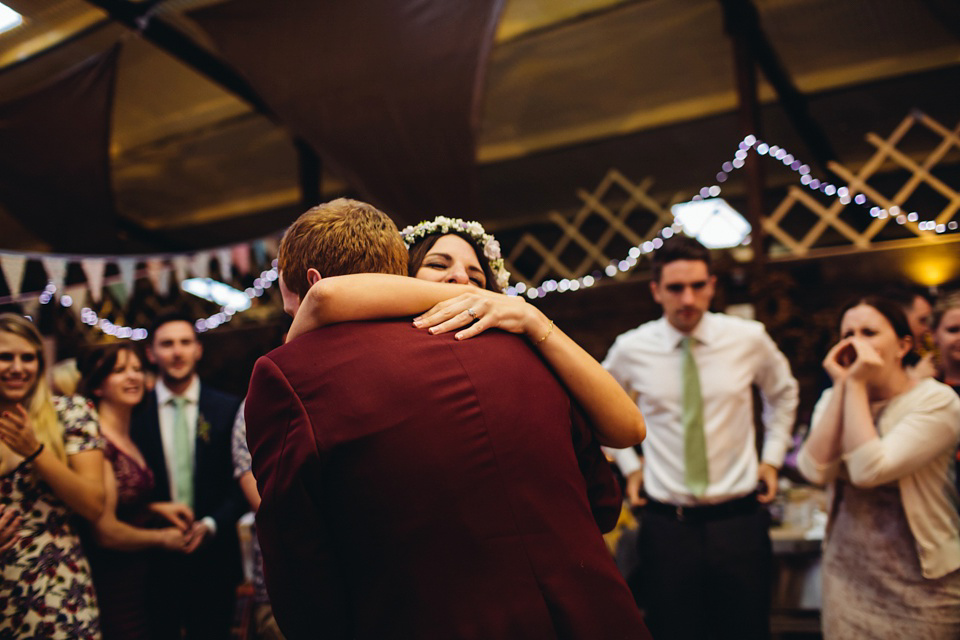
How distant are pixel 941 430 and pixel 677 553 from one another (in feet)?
2.51

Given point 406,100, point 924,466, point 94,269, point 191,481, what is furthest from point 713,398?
point 94,269

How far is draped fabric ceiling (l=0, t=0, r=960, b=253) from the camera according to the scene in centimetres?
352

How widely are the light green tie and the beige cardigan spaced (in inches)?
77.9

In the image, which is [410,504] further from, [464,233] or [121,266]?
[121,266]

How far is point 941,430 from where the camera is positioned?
176cm

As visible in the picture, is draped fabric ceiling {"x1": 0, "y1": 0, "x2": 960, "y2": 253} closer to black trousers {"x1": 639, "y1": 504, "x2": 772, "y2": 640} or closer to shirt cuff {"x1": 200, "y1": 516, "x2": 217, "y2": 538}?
shirt cuff {"x1": 200, "y1": 516, "x2": 217, "y2": 538}

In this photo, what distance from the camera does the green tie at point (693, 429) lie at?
2.15 m

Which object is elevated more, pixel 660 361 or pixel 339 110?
pixel 339 110

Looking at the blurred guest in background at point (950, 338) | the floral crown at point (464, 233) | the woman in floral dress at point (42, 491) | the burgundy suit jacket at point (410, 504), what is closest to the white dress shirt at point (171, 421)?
the woman in floral dress at point (42, 491)

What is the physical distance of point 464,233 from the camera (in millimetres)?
1428

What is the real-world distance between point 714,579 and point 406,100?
8.26 feet

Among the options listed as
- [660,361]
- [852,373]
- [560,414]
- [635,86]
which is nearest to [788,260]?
[635,86]

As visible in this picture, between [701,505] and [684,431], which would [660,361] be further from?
[701,505]

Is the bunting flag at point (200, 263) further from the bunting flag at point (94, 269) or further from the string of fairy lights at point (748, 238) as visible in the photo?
the string of fairy lights at point (748, 238)
